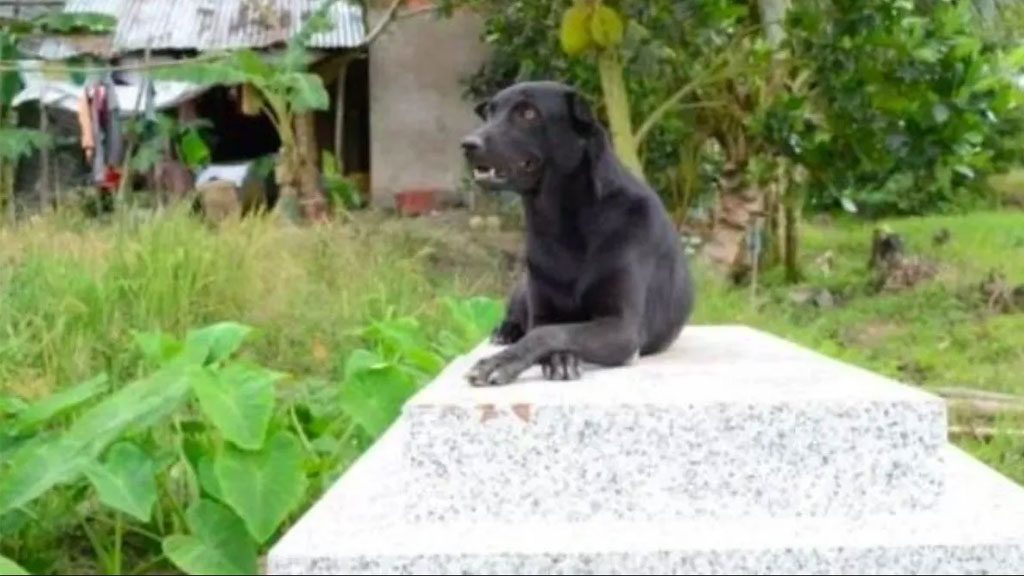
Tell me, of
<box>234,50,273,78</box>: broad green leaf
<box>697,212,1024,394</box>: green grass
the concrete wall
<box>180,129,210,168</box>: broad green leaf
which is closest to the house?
the concrete wall

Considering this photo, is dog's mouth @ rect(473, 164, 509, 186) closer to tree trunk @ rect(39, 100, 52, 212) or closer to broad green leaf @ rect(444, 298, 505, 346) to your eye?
broad green leaf @ rect(444, 298, 505, 346)

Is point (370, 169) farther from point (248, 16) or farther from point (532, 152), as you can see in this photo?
point (532, 152)

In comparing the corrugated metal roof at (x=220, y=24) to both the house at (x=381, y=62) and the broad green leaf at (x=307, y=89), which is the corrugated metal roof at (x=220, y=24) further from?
the broad green leaf at (x=307, y=89)

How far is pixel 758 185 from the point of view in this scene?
38.9 feet

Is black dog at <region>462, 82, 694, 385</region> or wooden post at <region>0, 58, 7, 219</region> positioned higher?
black dog at <region>462, 82, 694, 385</region>

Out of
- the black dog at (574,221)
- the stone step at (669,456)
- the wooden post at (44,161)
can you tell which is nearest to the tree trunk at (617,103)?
the black dog at (574,221)

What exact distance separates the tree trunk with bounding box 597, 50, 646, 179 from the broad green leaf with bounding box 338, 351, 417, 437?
5869mm

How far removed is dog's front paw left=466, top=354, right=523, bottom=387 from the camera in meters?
3.60

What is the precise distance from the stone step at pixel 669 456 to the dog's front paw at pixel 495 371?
22cm

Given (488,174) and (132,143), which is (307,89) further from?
(488,174)

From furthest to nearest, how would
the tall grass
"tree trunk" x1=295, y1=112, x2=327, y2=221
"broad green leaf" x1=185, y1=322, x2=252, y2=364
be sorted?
"tree trunk" x1=295, y1=112, x2=327, y2=221 → the tall grass → "broad green leaf" x1=185, y1=322, x2=252, y2=364

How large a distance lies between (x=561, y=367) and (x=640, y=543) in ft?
2.22

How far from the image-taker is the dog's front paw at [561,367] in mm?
3707

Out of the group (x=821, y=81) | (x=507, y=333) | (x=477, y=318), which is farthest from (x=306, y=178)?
(x=507, y=333)
